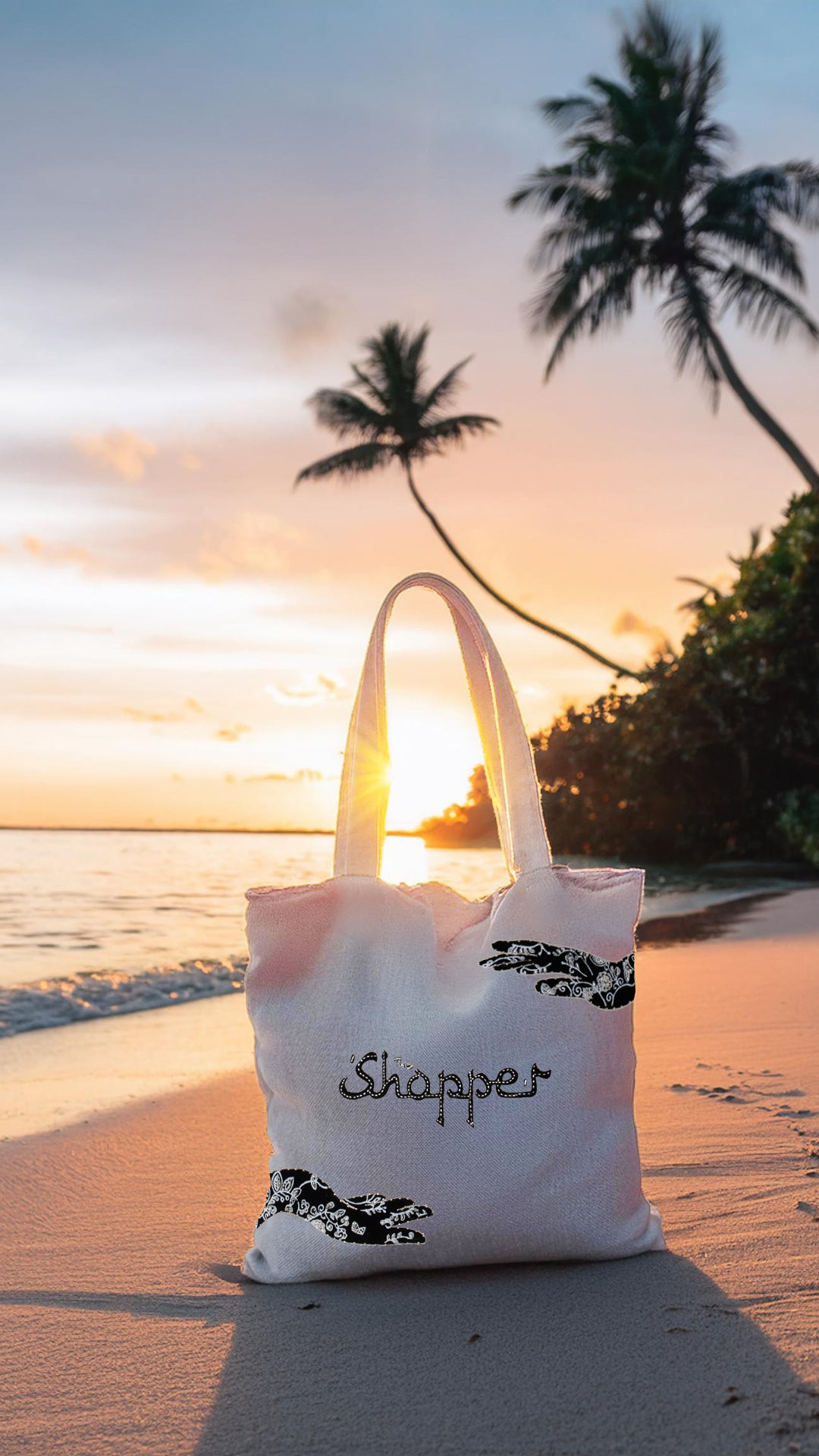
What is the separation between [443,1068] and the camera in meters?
1.86

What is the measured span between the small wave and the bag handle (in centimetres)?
415

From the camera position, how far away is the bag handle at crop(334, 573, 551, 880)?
2020mm

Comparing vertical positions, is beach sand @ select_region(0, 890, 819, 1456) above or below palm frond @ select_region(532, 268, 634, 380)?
below

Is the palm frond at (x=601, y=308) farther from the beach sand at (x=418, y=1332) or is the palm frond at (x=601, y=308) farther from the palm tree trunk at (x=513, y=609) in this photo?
the beach sand at (x=418, y=1332)

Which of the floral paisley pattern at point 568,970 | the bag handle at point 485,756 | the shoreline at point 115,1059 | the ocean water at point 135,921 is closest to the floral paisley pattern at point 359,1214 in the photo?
the floral paisley pattern at point 568,970

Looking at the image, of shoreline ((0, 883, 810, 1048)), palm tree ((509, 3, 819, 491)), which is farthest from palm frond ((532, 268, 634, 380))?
shoreline ((0, 883, 810, 1048))

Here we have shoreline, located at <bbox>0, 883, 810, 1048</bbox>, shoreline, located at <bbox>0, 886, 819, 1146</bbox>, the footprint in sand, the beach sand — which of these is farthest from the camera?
shoreline, located at <bbox>0, 883, 810, 1048</bbox>

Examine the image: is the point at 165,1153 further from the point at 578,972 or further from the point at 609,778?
the point at 609,778

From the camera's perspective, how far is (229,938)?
9.43 meters

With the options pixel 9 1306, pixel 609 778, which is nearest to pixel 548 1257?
pixel 9 1306

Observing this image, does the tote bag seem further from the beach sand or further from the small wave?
the small wave

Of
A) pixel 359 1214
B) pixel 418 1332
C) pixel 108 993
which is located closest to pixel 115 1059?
pixel 108 993

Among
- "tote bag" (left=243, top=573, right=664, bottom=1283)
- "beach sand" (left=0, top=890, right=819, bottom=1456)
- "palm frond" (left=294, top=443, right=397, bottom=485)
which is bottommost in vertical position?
"beach sand" (left=0, top=890, right=819, bottom=1456)

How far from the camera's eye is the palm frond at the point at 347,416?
3191 cm
